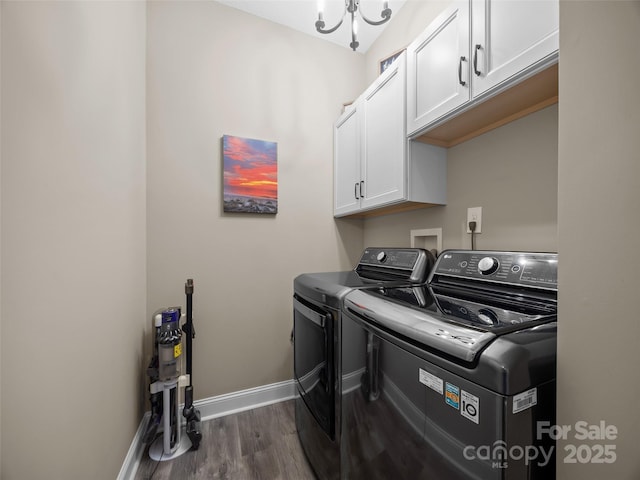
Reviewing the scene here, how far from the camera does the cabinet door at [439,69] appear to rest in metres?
1.06

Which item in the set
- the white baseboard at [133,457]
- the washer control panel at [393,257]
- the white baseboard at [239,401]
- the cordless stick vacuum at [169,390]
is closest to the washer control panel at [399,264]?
the washer control panel at [393,257]

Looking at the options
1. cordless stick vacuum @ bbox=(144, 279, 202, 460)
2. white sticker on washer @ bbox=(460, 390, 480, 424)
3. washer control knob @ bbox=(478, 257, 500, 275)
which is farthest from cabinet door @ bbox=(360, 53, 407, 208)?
cordless stick vacuum @ bbox=(144, 279, 202, 460)

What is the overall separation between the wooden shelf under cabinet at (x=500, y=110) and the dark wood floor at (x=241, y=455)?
6.36ft

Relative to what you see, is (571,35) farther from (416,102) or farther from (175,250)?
(175,250)

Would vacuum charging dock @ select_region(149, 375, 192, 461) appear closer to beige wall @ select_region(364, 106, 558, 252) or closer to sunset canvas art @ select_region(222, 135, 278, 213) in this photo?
sunset canvas art @ select_region(222, 135, 278, 213)

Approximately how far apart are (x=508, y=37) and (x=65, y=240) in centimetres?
165

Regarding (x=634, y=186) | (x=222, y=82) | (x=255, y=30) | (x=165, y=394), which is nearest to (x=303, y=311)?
(x=165, y=394)

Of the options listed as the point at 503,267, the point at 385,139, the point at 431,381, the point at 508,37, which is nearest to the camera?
the point at 431,381

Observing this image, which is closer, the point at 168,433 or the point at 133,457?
the point at 133,457

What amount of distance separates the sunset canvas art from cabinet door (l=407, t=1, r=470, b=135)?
3.44 ft

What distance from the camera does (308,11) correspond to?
1888 millimetres

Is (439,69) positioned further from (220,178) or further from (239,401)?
(239,401)

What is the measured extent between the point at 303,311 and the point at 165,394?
36.3 inches

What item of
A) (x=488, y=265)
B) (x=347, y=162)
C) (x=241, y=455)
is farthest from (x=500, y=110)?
(x=241, y=455)
